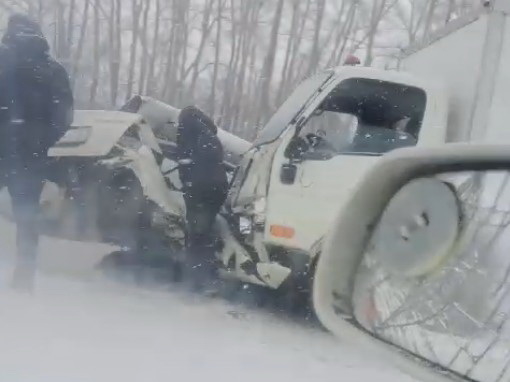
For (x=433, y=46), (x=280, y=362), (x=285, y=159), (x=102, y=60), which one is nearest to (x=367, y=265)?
(x=280, y=362)

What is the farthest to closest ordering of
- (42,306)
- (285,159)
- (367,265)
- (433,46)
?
1. (433,46)
2. (285,159)
3. (42,306)
4. (367,265)

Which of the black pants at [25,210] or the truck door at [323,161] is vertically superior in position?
the truck door at [323,161]

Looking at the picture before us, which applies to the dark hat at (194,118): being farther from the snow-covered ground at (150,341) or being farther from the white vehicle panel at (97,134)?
the snow-covered ground at (150,341)

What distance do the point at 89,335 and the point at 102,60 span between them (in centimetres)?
2241

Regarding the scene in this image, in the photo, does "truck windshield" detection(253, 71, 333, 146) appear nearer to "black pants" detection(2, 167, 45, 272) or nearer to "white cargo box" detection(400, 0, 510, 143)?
"white cargo box" detection(400, 0, 510, 143)

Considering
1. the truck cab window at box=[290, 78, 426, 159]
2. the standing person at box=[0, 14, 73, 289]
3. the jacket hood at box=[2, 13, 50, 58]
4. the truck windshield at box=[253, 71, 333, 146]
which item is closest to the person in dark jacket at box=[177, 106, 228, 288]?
the truck windshield at box=[253, 71, 333, 146]

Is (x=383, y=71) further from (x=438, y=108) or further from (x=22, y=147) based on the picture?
(x=22, y=147)

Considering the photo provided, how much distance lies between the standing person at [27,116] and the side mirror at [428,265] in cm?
386

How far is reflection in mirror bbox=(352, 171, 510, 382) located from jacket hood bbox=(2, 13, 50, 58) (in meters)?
4.08

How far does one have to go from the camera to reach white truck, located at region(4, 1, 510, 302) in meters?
5.23

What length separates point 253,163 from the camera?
5.60m

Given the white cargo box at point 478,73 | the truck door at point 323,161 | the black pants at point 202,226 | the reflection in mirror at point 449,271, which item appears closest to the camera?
the reflection in mirror at point 449,271

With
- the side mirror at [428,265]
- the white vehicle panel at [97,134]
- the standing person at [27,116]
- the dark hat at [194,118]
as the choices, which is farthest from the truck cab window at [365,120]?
the side mirror at [428,265]

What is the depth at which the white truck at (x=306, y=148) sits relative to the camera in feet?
17.2
